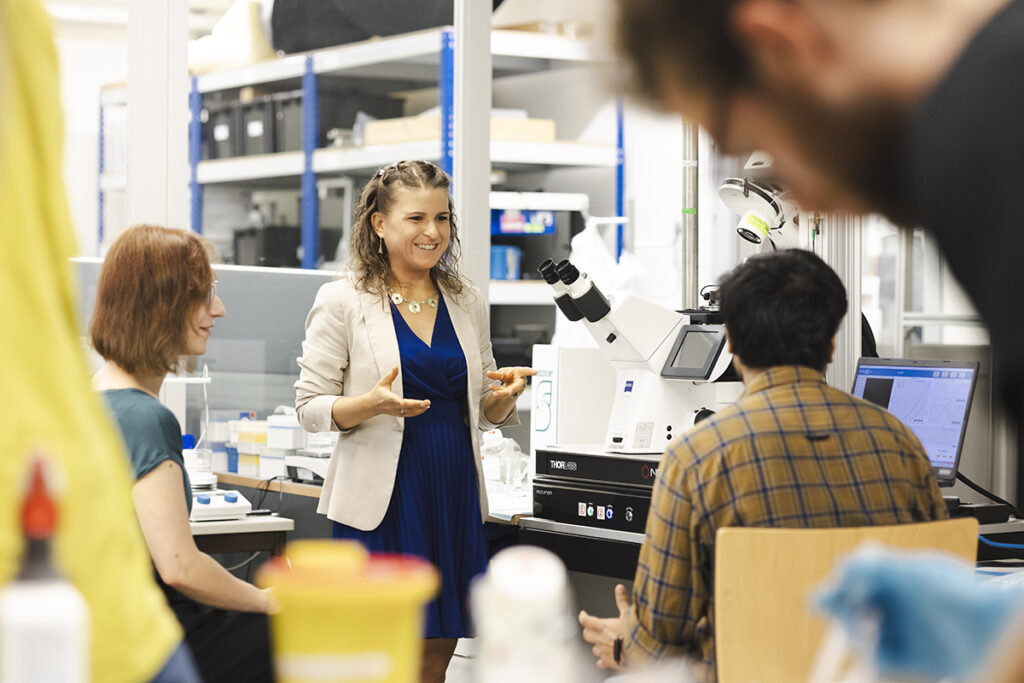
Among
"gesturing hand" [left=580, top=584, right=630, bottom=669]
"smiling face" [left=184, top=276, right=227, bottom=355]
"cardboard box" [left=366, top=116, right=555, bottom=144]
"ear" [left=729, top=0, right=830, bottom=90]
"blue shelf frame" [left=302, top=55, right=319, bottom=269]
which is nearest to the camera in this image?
"ear" [left=729, top=0, right=830, bottom=90]

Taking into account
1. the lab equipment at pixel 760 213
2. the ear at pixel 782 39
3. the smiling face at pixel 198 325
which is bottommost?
the smiling face at pixel 198 325

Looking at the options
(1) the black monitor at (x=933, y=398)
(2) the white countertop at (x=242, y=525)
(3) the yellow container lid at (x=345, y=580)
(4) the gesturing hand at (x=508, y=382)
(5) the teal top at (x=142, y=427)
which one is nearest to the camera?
(3) the yellow container lid at (x=345, y=580)

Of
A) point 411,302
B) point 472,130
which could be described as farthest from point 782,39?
point 472,130

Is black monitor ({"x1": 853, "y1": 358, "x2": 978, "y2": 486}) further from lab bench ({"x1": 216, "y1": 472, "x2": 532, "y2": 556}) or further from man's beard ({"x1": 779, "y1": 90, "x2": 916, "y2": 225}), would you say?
man's beard ({"x1": 779, "y1": 90, "x2": 916, "y2": 225})

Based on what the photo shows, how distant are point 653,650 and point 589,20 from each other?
4.90ft

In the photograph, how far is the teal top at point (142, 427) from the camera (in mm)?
1971

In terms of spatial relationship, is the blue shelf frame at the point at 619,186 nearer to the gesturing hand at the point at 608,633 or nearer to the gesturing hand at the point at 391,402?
the gesturing hand at the point at 391,402

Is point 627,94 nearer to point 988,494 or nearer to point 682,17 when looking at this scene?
point 682,17

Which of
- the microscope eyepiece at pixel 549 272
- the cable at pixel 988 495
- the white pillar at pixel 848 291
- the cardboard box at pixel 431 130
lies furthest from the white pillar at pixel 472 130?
the cable at pixel 988 495

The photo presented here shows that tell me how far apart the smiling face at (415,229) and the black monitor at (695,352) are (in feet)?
2.12

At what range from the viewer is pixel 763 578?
179 cm

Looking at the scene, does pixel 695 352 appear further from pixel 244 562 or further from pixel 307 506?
pixel 244 562

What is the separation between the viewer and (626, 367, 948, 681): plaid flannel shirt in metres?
1.98

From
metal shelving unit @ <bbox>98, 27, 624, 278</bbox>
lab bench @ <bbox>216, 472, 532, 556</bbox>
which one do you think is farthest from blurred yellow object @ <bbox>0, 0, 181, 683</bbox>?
metal shelving unit @ <bbox>98, 27, 624, 278</bbox>
